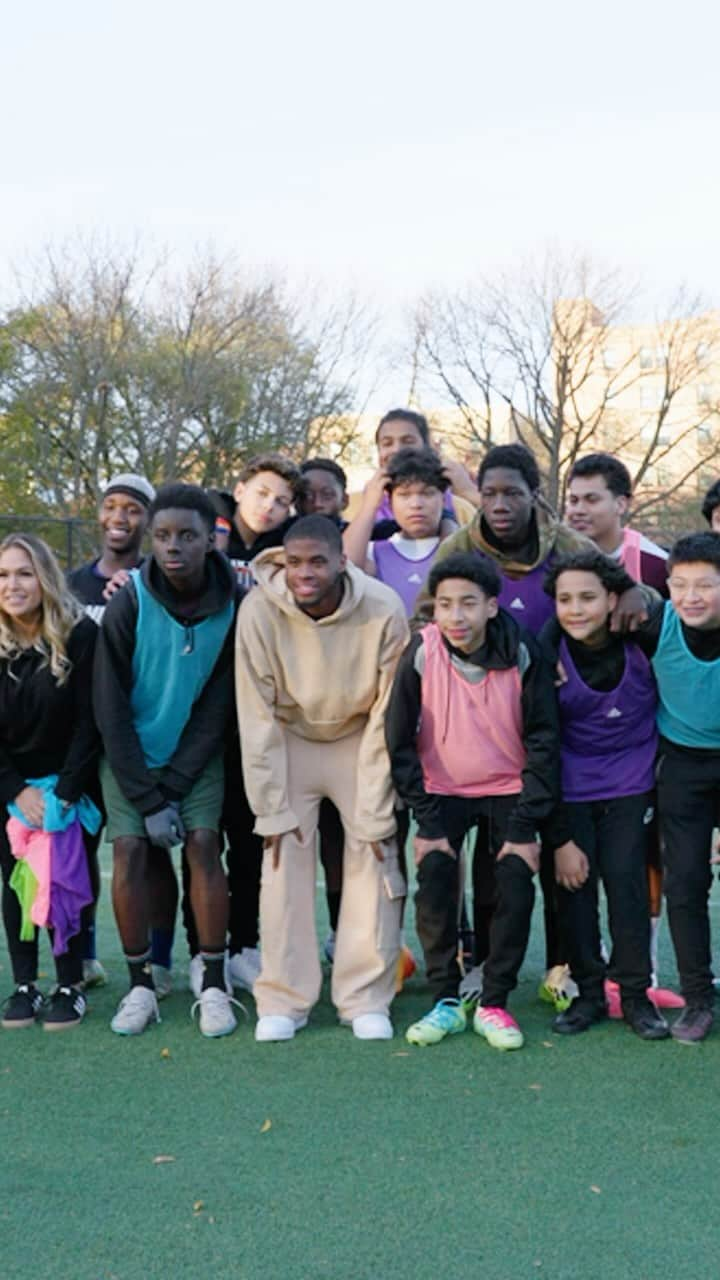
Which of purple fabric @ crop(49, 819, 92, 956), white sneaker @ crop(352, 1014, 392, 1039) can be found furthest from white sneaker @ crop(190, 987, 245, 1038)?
purple fabric @ crop(49, 819, 92, 956)

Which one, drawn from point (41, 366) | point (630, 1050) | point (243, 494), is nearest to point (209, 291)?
point (41, 366)

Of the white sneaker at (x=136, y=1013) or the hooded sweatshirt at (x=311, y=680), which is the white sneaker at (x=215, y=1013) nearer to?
the white sneaker at (x=136, y=1013)

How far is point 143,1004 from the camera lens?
4664 mm

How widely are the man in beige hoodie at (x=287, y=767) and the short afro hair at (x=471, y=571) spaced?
0.95 ft

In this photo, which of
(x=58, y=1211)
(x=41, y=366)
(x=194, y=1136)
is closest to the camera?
(x=58, y=1211)

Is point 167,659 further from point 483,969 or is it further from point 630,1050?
point 630,1050

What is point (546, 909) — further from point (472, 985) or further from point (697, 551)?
point (697, 551)

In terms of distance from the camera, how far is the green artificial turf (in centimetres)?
290

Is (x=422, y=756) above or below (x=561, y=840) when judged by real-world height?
above

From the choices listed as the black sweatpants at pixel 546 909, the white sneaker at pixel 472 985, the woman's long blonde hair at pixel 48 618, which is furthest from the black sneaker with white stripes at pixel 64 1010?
the black sweatpants at pixel 546 909

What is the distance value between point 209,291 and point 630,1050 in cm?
2952

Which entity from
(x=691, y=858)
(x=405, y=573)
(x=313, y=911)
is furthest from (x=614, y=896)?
(x=405, y=573)

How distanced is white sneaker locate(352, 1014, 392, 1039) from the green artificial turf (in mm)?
59

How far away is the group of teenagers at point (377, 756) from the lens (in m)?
4.54
